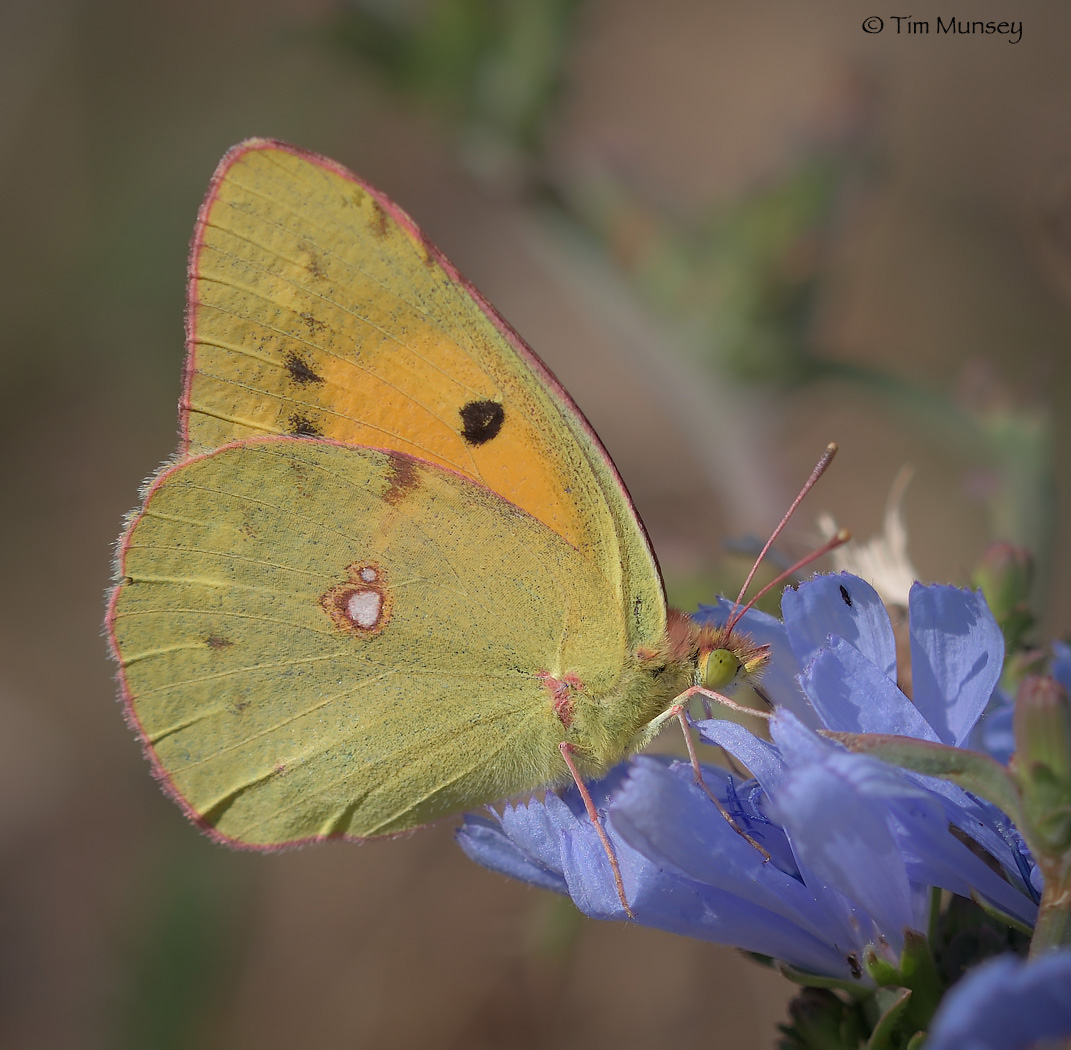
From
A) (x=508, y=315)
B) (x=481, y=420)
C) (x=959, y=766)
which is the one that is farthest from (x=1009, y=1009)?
(x=508, y=315)

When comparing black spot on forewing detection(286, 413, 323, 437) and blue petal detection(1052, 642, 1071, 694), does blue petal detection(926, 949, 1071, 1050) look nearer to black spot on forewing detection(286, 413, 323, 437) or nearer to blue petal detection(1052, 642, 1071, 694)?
blue petal detection(1052, 642, 1071, 694)

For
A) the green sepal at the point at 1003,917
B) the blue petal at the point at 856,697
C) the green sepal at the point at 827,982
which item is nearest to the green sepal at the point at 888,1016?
the green sepal at the point at 827,982

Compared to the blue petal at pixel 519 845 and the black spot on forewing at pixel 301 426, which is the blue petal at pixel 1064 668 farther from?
the black spot on forewing at pixel 301 426

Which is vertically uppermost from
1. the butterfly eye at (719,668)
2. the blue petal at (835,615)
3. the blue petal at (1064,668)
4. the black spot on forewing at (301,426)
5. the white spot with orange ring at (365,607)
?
the black spot on forewing at (301,426)

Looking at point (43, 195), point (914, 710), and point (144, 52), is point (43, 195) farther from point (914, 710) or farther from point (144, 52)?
point (914, 710)

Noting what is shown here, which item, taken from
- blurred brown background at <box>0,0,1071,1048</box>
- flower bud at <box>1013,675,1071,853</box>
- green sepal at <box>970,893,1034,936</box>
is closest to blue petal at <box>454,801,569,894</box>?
green sepal at <box>970,893,1034,936</box>

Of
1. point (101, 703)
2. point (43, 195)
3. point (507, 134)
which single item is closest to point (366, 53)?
point (507, 134)
